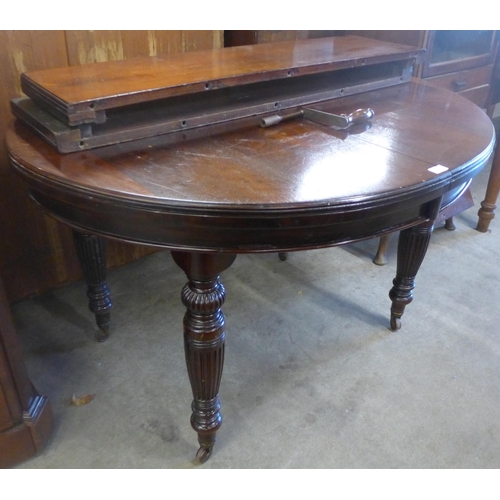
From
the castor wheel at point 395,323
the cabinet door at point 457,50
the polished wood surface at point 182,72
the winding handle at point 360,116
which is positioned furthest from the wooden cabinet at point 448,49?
the castor wheel at point 395,323

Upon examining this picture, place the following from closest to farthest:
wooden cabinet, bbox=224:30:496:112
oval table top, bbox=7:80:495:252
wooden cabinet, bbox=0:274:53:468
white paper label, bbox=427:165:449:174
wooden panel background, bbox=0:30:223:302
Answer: oval table top, bbox=7:80:495:252
white paper label, bbox=427:165:449:174
wooden cabinet, bbox=0:274:53:468
wooden panel background, bbox=0:30:223:302
wooden cabinet, bbox=224:30:496:112

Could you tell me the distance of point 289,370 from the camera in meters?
1.38

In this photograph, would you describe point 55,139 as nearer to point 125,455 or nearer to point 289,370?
point 125,455

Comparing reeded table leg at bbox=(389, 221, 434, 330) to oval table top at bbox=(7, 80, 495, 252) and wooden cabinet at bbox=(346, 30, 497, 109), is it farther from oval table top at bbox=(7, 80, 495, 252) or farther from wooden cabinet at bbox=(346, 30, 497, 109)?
wooden cabinet at bbox=(346, 30, 497, 109)

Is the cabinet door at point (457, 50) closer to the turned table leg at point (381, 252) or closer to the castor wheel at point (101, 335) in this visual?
the turned table leg at point (381, 252)

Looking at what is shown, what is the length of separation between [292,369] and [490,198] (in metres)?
1.13

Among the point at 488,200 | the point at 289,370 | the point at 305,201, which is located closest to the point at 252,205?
the point at 305,201

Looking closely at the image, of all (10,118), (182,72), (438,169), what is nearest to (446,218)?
(438,169)

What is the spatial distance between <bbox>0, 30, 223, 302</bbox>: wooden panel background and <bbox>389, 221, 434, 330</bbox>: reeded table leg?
2.79 feet

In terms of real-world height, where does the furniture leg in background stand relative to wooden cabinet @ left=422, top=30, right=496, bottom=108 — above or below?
below

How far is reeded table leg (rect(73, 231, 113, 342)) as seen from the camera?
4.25 ft

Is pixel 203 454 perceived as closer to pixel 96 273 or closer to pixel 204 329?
pixel 204 329

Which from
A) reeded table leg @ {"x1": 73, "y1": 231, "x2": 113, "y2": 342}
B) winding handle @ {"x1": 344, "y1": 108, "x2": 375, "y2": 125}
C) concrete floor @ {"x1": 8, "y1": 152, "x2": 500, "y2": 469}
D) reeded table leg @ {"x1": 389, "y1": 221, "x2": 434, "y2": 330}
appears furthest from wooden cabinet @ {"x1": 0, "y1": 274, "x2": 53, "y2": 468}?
reeded table leg @ {"x1": 389, "y1": 221, "x2": 434, "y2": 330}

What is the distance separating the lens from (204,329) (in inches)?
37.0
